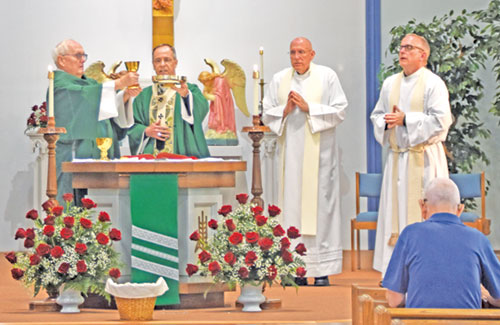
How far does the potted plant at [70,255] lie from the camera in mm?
6543

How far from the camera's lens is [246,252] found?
21.8ft

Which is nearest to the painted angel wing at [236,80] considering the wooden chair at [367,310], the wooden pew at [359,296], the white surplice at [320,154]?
the white surplice at [320,154]

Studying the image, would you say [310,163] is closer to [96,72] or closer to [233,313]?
[233,313]

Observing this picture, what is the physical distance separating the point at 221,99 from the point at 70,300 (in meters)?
4.03

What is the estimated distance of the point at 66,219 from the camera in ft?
21.7

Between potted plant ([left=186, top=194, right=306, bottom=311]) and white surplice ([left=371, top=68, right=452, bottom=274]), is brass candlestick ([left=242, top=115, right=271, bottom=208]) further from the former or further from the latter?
white surplice ([left=371, top=68, right=452, bottom=274])

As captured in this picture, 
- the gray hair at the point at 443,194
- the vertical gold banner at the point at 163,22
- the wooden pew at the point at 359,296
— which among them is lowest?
the wooden pew at the point at 359,296

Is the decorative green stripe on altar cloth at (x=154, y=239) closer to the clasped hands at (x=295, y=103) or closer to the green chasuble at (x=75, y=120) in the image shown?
the green chasuble at (x=75, y=120)

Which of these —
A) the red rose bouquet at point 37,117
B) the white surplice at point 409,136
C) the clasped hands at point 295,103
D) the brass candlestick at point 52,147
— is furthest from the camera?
the red rose bouquet at point 37,117

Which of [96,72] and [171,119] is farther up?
[96,72]

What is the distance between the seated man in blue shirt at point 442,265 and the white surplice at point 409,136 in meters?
3.46

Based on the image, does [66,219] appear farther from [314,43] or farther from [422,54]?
[314,43]

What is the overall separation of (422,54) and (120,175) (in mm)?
2782

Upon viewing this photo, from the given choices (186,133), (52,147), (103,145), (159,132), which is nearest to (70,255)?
(52,147)
